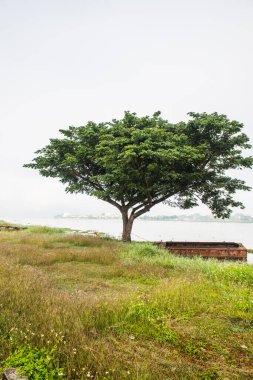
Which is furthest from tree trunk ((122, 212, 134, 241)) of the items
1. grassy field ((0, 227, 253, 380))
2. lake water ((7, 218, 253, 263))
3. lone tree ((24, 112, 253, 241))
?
grassy field ((0, 227, 253, 380))

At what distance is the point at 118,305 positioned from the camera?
630 centimetres

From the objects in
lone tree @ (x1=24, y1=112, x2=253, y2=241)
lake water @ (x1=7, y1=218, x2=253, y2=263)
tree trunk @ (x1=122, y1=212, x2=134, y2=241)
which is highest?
lone tree @ (x1=24, y1=112, x2=253, y2=241)

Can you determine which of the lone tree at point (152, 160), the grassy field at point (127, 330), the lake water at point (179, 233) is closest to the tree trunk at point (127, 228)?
the lone tree at point (152, 160)

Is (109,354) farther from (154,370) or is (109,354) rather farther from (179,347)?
(179,347)

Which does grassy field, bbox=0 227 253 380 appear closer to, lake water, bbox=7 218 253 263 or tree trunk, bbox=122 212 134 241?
tree trunk, bbox=122 212 134 241

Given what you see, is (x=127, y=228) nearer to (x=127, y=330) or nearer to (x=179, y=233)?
(x=127, y=330)

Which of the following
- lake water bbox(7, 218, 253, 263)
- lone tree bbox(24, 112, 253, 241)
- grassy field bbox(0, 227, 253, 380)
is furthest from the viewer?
lake water bbox(7, 218, 253, 263)

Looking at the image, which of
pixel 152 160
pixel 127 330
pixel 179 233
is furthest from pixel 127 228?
pixel 179 233

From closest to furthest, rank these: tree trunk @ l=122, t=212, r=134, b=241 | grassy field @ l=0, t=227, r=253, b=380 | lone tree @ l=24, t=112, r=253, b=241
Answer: grassy field @ l=0, t=227, r=253, b=380 → lone tree @ l=24, t=112, r=253, b=241 → tree trunk @ l=122, t=212, r=134, b=241

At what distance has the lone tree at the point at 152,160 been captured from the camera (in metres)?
18.3

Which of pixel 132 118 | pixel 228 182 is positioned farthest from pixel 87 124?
pixel 228 182

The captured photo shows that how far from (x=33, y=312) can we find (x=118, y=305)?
1.87 meters

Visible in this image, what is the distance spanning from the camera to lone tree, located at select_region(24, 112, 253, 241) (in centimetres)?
1834

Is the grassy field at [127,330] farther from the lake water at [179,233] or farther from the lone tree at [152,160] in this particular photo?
the lake water at [179,233]
